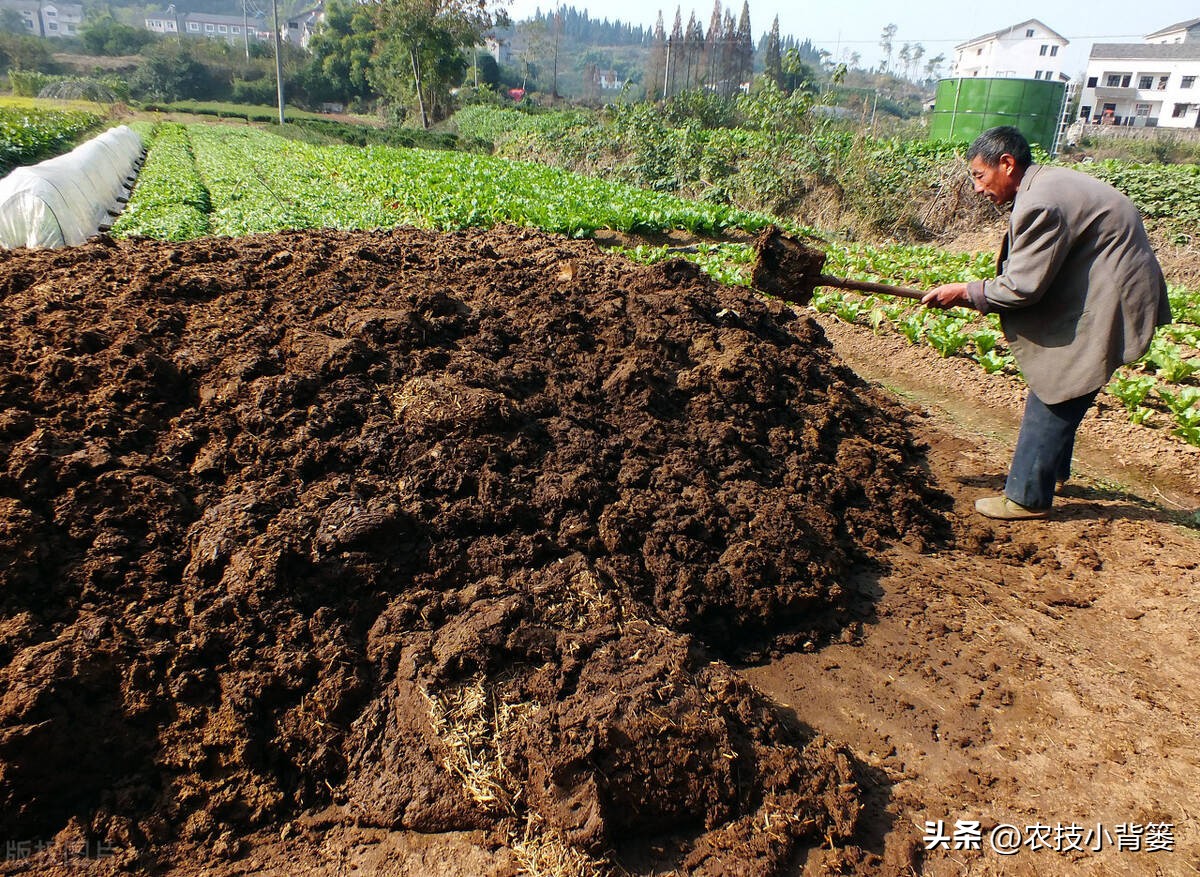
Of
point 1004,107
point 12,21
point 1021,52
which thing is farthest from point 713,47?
point 12,21

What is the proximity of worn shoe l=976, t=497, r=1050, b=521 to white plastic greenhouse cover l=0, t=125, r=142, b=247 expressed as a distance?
11.5m

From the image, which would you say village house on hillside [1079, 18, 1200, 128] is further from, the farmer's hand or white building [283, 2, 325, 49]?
white building [283, 2, 325, 49]

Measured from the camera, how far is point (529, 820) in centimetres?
237

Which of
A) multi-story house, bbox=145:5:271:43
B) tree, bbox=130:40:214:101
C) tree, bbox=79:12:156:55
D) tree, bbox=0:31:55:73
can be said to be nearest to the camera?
tree, bbox=130:40:214:101

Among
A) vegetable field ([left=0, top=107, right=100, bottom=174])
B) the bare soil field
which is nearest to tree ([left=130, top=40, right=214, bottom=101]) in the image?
vegetable field ([left=0, top=107, right=100, bottom=174])

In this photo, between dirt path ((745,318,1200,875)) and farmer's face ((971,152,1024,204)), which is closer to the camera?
dirt path ((745,318,1200,875))

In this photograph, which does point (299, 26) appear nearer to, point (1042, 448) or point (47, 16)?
point (47, 16)

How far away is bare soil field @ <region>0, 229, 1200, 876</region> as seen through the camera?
243 cm

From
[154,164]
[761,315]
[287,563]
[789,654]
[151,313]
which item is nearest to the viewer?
[287,563]

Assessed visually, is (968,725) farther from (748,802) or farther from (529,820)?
(529,820)

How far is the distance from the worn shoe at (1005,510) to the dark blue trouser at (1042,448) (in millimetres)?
36

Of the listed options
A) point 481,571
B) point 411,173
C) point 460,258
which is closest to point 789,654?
point 481,571

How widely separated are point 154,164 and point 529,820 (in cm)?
2898

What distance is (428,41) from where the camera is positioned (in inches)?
1886
